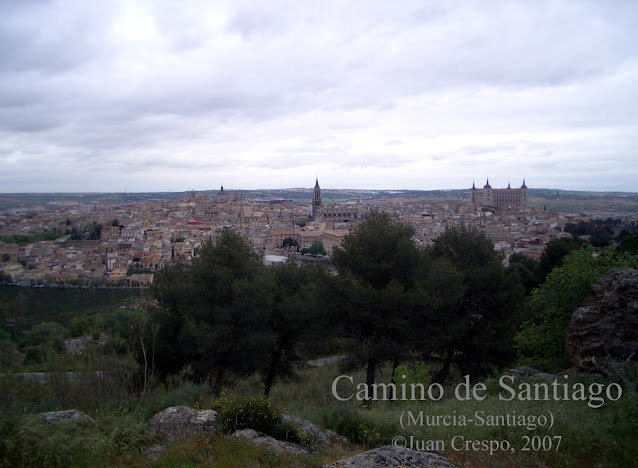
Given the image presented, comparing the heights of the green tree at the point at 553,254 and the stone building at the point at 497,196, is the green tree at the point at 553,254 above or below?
below

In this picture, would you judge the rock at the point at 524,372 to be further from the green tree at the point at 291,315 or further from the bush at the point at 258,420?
the bush at the point at 258,420

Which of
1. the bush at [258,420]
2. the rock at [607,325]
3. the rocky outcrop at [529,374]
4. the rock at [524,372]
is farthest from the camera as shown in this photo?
the rock at [524,372]

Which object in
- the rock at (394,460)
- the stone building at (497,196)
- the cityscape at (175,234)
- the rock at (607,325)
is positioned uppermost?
the stone building at (497,196)

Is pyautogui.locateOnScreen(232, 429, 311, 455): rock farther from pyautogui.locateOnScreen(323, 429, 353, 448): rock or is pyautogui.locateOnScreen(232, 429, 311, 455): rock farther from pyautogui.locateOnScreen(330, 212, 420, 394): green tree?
pyautogui.locateOnScreen(330, 212, 420, 394): green tree

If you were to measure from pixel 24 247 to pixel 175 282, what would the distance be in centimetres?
4180

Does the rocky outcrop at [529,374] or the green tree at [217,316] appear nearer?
the rocky outcrop at [529,374]

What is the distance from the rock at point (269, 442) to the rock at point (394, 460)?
0.45 meters

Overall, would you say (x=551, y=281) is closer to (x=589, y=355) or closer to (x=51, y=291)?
(x=589, y=355)

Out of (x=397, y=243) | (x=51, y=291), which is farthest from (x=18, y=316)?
(x=397, y=243)

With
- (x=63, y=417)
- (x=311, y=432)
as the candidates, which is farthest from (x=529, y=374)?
(x=63, y=417)

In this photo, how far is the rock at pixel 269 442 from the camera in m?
3.13

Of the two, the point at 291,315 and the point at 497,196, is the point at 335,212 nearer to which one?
the point at 497,196

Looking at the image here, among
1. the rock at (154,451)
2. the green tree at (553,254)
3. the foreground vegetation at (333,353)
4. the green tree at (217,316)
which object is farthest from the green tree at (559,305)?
the green tree at (553,254)

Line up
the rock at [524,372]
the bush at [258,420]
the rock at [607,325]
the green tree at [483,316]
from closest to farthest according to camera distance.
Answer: the bush at [258,420] → the rock at [607,325] → the rock at [524,372] → the green tree at [483,316]
